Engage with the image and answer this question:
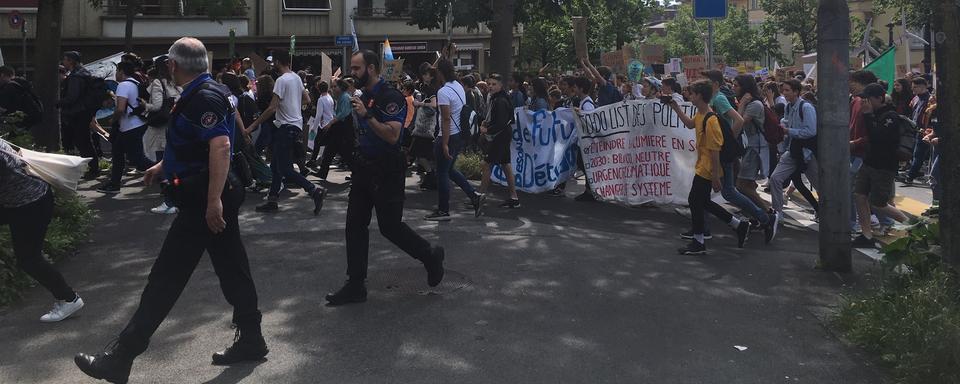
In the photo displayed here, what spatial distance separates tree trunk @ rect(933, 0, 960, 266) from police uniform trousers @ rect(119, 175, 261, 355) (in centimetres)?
396

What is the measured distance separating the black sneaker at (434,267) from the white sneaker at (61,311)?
7.29 feet

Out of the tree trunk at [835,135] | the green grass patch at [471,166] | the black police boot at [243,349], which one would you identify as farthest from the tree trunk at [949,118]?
the green grass patch at [471,166]

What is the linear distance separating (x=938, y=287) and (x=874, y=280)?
911 mm

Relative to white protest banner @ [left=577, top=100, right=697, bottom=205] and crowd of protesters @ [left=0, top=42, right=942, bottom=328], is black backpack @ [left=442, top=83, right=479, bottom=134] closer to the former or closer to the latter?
crowd of protesters @ [left=0, top=42, right=942, bottom=328]

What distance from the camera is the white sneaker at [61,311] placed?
5.94m

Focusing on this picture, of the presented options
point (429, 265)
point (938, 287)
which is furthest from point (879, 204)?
point (429, 265)

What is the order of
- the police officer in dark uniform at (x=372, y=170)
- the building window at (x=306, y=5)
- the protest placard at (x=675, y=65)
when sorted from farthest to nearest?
the building window at (x=306, y=5) < the protest placard at (x=675, y=65) < the police officer in dark uniform at (x=372, y=170)

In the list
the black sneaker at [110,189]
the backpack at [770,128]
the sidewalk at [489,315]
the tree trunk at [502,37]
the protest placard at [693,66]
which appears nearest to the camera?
the sidewalk at [489,315]

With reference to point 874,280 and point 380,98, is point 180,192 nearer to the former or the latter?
point 380,98

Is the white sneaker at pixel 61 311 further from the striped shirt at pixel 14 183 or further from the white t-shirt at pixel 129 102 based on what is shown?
the white t-shirt at pixel 129 102

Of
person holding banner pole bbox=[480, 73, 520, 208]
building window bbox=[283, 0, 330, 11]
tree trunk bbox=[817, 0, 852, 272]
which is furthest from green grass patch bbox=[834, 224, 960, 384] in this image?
building window bbox=[283, 0, 330, 11]

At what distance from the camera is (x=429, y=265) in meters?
6.57

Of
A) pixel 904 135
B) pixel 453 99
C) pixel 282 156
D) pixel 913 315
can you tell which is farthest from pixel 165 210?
pixel 913 315

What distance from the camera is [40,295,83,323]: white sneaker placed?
5941 millimetres
